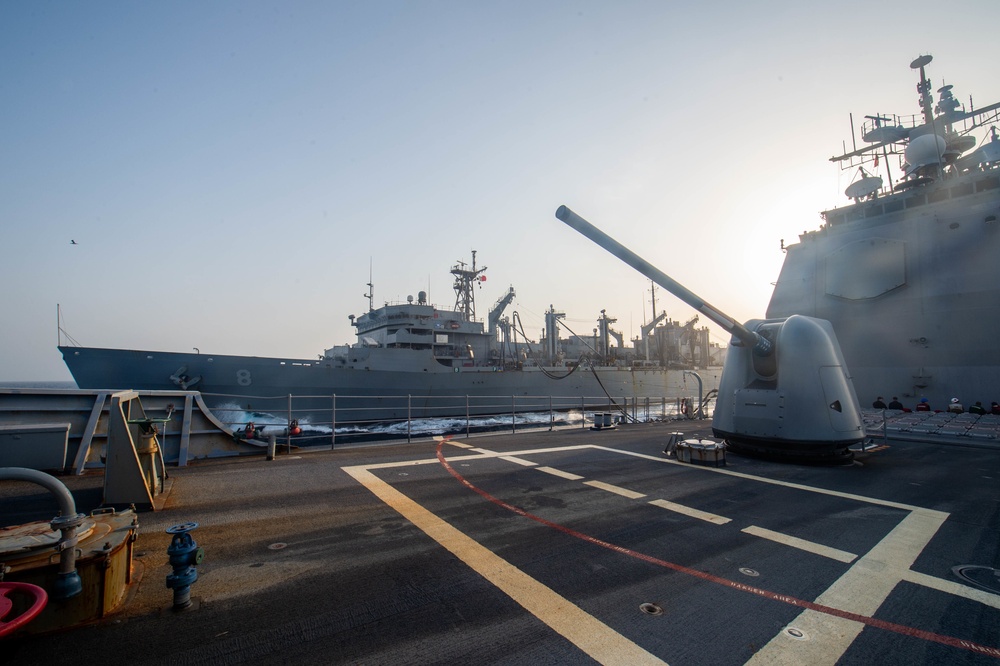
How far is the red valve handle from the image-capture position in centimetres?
130

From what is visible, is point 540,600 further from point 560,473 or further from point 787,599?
point 560,473

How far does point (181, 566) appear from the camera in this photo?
7.33 ft

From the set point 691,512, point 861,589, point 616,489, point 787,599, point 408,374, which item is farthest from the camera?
point 408,374

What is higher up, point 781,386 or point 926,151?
point 926,151

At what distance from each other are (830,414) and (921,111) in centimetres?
2072

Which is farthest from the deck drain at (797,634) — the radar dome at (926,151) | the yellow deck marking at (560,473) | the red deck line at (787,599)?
the radar dome at (926,151)

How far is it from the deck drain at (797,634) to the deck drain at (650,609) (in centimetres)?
63

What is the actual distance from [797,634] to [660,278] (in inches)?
223

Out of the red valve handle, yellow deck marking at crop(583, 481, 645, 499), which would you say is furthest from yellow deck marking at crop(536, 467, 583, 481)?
the red valve handle

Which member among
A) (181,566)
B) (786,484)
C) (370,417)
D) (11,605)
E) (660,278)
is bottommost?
(370,417)

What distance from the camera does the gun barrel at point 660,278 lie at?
7.08m

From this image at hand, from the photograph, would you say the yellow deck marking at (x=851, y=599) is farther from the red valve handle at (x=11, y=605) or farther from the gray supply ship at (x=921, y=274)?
the gray supply ship at (x=921, y=274)

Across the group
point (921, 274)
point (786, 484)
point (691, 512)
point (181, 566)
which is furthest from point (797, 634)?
point (921, 274)

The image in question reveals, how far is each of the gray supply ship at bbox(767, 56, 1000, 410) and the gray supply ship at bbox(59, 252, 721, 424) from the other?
600cm
